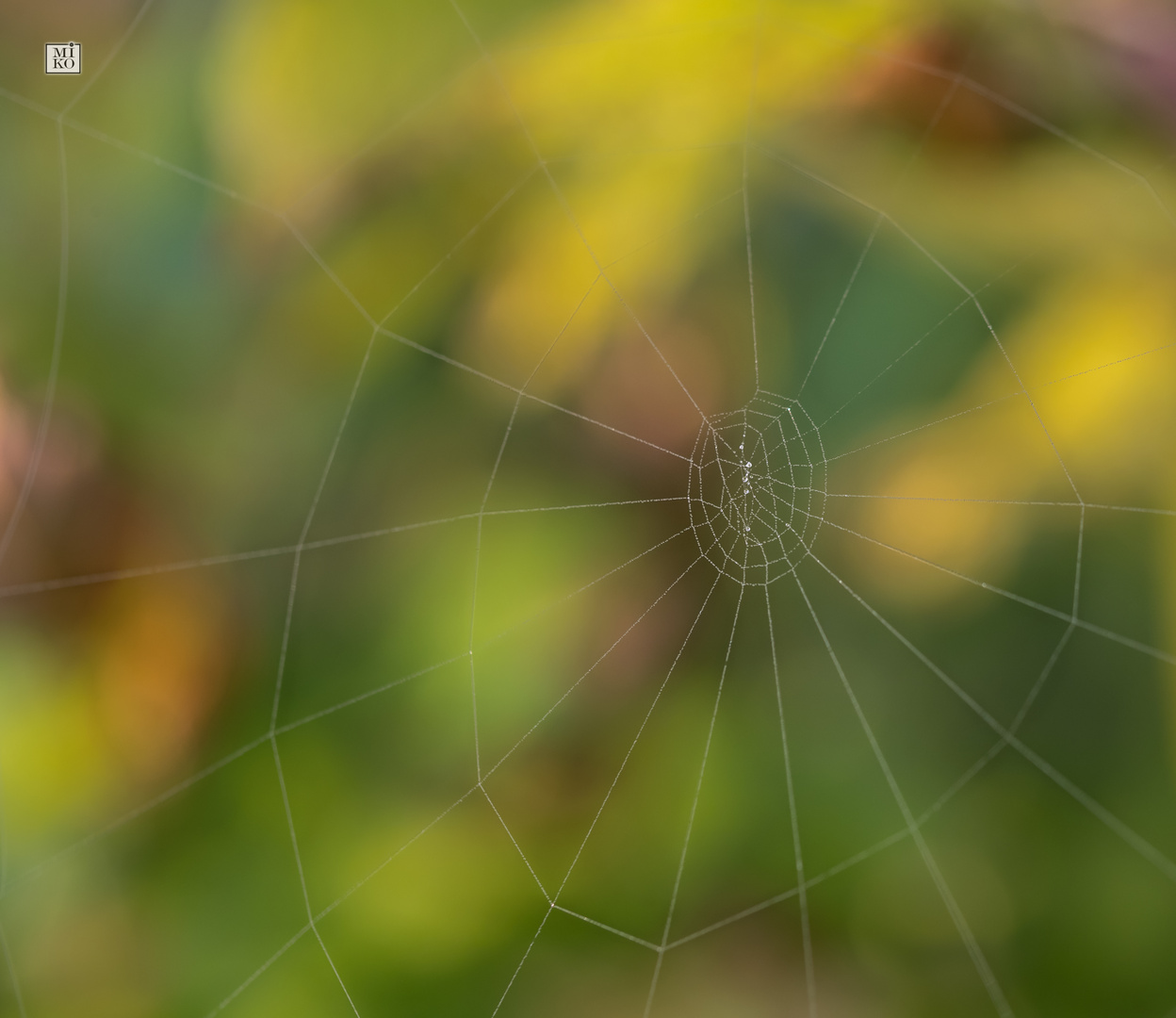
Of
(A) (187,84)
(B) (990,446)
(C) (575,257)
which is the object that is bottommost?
(B) (990,446)

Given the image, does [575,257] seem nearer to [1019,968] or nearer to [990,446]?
[990,446]

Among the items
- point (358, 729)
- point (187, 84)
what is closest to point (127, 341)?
point (187, 84)

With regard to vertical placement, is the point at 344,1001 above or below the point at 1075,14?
below

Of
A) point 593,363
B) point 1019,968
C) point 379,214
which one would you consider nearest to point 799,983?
point 1019,968

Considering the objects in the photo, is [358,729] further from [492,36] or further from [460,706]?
[492,36]

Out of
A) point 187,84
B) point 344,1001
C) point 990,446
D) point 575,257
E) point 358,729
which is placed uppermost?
point 187,84

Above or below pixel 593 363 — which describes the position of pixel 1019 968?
below
